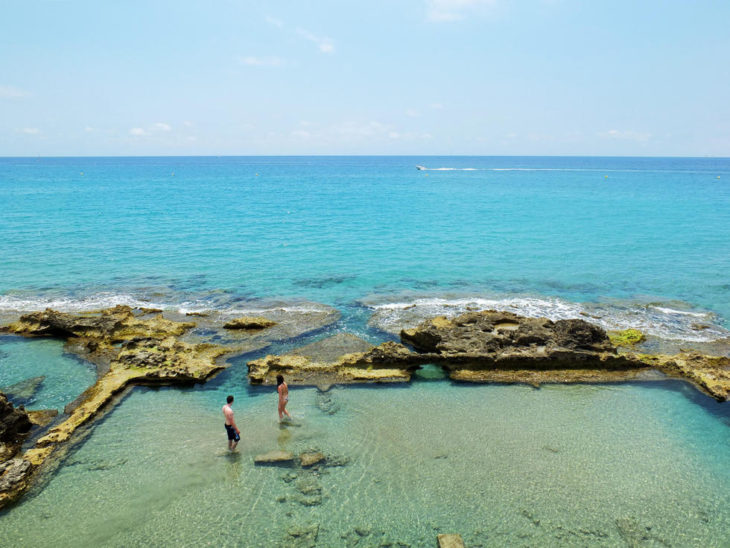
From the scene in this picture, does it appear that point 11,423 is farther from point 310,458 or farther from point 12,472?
point 310,458

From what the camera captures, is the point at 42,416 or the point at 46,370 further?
the point at 46,370

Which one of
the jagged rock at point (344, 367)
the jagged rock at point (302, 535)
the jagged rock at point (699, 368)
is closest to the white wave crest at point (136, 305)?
the jagged rock at point (344, 367)

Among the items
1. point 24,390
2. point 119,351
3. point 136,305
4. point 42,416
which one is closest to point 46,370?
point 24,390

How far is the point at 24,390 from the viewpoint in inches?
651

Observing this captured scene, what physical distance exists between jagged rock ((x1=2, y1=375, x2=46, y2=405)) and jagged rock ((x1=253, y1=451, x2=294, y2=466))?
890cm

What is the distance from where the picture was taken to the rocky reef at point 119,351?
43.8 feet

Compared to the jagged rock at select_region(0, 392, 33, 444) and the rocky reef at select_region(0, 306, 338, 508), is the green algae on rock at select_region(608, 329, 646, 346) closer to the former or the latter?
the rocky reef at select_region(0, 306, 338, 508)

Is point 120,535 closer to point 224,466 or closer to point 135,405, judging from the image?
point 224,466

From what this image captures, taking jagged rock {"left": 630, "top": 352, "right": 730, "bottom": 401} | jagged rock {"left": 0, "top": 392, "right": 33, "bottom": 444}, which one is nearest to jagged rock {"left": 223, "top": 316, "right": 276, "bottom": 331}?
jagged rock {"left": 0, "top": 392, "right": 33, "bottom": 444}

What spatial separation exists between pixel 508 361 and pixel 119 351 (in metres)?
15.6

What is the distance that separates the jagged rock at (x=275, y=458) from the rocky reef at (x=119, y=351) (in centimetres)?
525

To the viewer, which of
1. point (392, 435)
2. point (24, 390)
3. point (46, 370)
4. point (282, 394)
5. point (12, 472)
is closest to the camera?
point (12, 472)

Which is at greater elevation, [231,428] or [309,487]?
[231,428]

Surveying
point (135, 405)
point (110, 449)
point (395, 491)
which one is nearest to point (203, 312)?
point (135, 405)
